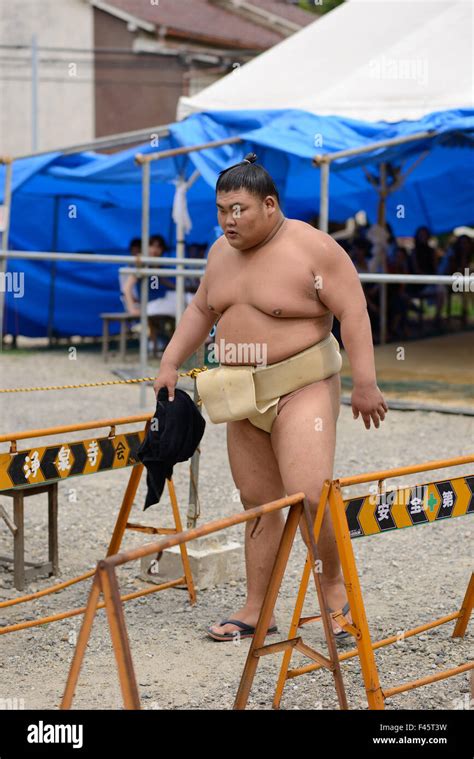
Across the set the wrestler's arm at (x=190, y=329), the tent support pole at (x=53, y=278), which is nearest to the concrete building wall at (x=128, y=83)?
the tent support pole at (x=53, y=278)

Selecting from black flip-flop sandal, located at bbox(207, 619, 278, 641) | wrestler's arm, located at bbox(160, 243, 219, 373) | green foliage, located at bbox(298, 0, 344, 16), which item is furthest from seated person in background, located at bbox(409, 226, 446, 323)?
green foliage, located at bbox(298, 0, 344, 16)

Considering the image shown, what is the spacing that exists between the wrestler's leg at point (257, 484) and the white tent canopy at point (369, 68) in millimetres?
7619

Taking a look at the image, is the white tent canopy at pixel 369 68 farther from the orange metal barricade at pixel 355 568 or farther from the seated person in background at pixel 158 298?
the orange metal barricade at pixel 355 568

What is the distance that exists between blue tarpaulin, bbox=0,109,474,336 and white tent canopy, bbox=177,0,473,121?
480 mm

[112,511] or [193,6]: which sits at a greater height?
[193,6]

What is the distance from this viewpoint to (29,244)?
15.0 m

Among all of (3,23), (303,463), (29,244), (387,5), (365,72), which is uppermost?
(3,23)

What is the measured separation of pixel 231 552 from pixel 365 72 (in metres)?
8.20

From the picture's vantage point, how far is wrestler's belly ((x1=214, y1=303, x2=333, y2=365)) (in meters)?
4.11

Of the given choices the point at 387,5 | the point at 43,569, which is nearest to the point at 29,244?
the point at 387,5

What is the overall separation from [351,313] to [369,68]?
29.3ft

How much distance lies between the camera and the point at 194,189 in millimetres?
14375

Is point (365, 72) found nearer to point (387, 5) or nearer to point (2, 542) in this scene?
point (387, 5)

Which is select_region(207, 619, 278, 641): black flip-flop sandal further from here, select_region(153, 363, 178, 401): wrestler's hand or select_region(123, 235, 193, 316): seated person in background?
Answer: select_region(123, 235, 193, 316): seated person in background
